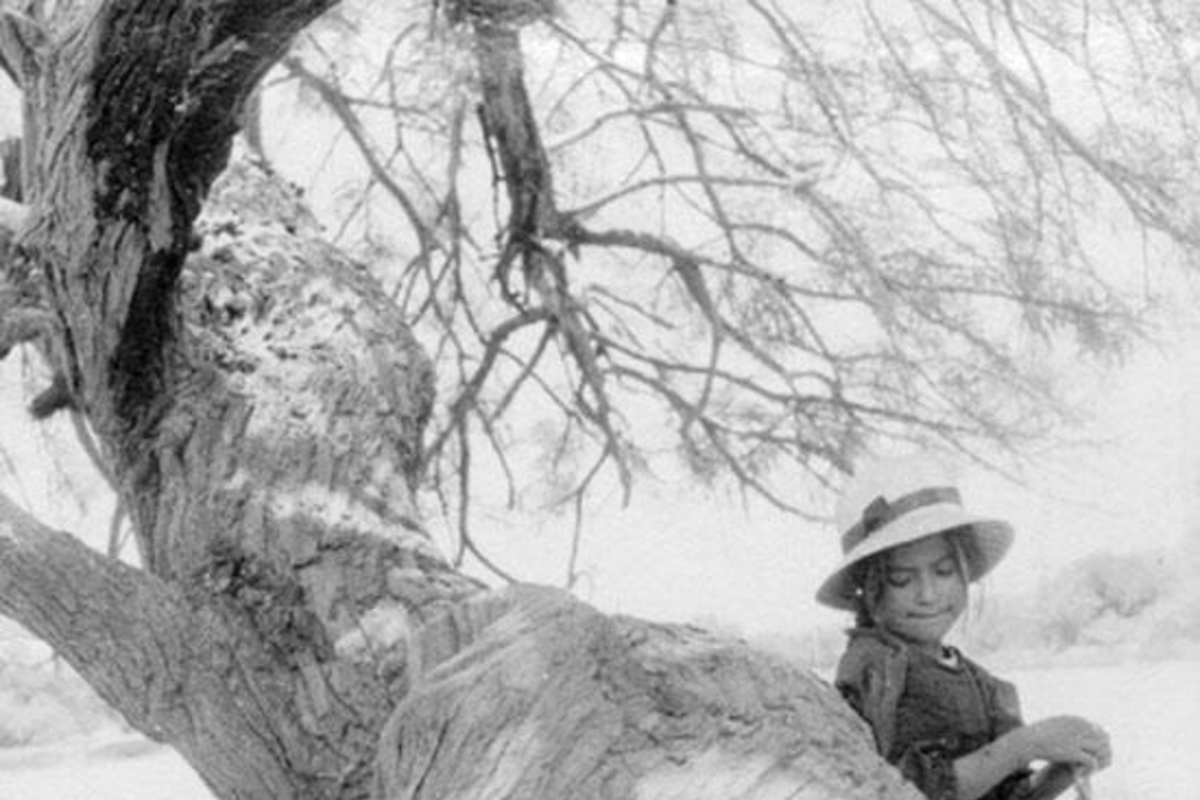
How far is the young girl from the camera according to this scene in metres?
1.05

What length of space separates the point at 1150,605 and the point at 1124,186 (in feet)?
5.23

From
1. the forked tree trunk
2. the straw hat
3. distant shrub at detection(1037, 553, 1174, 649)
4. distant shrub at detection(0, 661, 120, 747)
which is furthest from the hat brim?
distant shrub at detection(0, 661, 120, 747)

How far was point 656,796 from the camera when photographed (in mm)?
638

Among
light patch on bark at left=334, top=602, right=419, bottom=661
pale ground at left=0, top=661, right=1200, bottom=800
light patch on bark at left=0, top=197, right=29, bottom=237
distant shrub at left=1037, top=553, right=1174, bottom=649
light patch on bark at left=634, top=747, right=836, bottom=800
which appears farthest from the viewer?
distant shrub at left=1037, top=553, right=1174, bottom=649

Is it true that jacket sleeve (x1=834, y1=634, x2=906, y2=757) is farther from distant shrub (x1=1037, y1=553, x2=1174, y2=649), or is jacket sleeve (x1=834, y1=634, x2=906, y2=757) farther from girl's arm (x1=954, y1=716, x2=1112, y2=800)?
distant shrub (x1=1037, y1=553, x2=1174, y2=649)

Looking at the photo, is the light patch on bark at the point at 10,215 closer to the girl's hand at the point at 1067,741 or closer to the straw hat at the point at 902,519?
the straw hat at the point at 902,519

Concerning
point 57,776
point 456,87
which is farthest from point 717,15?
point 57,776

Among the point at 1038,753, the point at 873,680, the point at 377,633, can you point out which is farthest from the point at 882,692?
the point at 377,633

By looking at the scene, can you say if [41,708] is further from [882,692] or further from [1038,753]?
[1038,753]

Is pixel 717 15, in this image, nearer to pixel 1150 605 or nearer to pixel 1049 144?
pixel 1049 144

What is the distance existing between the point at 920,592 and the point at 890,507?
2.4 inches

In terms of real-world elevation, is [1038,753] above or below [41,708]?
below

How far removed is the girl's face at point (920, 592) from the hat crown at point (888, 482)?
4cm

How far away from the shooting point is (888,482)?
1.18m
